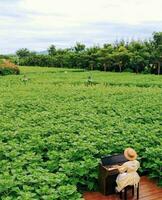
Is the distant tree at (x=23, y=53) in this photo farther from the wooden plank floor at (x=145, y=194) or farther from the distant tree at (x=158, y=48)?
the wooden plank floor at (x=145, y=194)

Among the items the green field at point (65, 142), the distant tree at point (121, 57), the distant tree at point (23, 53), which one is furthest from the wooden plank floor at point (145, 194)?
the distant tree at point (23, 53)

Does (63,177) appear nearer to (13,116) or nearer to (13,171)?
(13,171)

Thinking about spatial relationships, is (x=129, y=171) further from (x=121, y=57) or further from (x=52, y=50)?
(x=52, y=50)

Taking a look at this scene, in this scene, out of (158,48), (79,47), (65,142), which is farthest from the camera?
(79,47)

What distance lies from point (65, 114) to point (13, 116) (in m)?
1.59

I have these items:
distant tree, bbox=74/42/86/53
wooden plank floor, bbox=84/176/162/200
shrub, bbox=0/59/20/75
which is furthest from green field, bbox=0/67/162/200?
distant tree, bbox=74/42/86/53

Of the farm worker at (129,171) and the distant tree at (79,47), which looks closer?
the farm worker at (129,171)

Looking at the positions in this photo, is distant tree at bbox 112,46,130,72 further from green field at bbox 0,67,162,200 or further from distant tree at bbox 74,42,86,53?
green field at bbox 0,67,162,200

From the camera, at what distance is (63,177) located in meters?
5.70

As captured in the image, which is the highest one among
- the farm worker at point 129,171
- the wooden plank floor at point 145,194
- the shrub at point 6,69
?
the shrub at point 6,69

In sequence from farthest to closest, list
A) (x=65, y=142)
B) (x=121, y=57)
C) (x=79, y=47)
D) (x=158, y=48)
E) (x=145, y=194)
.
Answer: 1. (x=79, y=47)
2. (x=121, y=57)
3. (x=158, y=48)
4. (x=65, y=142)
5. (x=145, y=194)

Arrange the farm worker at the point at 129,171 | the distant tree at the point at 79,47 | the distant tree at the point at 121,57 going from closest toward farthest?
the farm worker at the point at 129,171, the distant tree at the point at 121,57, the distant tree at the point at 79,47

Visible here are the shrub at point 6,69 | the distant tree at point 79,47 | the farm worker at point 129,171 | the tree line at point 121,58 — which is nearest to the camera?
the farm worker at point 129,171

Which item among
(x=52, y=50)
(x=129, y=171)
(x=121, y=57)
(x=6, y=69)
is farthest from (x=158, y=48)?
(x=129, y=171)
